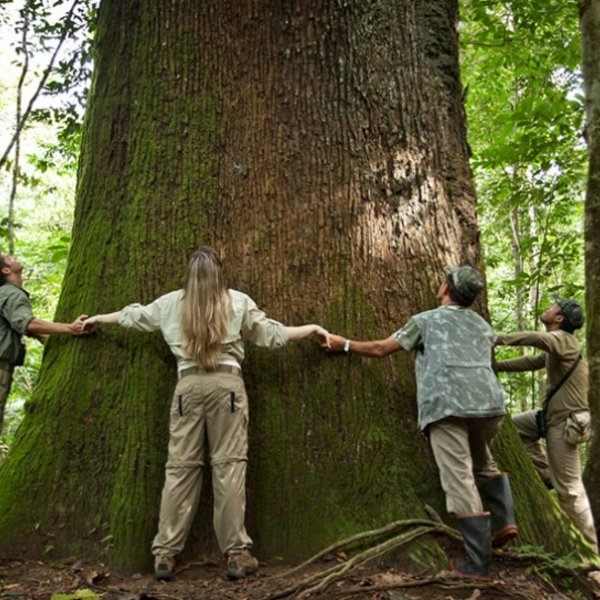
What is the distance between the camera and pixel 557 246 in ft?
31.9

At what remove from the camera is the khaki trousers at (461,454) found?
4012 mm

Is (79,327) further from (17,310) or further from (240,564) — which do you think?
(240,564)

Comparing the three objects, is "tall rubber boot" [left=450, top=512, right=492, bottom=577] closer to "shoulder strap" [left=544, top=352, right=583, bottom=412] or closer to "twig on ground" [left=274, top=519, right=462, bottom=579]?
"twig on ground" [left=274, top=519, right=462, bottom=579]

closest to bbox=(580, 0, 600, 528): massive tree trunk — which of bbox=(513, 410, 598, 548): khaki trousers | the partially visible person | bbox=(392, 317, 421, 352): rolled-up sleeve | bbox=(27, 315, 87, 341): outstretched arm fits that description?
bbox=(513, 410, 598, 548): khaki trousers

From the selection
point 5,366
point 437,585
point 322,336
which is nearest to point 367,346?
point 322,336

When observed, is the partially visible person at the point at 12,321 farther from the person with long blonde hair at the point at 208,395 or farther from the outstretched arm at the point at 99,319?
the person with long blonde hair at the point at 208,395

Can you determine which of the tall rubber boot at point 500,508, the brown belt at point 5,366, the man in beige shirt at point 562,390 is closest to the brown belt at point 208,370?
the tall rubber boot at point 500,508

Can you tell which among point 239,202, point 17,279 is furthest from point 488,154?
point 17,279

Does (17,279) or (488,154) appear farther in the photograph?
(488,154)

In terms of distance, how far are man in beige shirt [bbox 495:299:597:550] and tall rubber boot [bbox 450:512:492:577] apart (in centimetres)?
241

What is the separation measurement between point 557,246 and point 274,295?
21.1 feet

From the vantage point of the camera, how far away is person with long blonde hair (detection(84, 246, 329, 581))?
4.07m

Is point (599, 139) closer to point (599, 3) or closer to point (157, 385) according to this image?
point (599, 3)

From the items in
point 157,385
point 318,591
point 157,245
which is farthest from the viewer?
point 157,245
